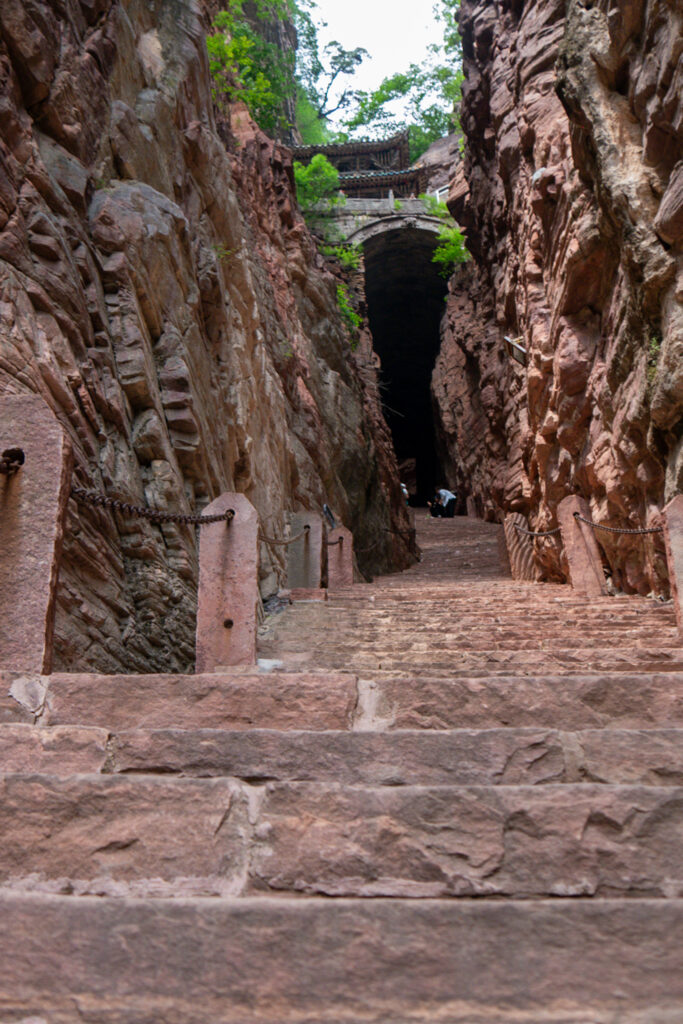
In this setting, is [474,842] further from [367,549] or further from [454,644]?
[367,549]

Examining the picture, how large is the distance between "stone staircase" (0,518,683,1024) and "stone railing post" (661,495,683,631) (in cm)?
276

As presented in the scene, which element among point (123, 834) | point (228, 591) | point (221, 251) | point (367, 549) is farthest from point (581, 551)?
point (367, 549)

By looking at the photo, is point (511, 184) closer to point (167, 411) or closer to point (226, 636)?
point (167, 411)

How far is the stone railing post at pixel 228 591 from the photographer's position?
4898 millimetres

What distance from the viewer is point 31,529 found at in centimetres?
291

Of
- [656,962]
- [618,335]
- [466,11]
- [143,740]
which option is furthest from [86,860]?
[466,11]

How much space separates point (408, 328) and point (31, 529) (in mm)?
32367

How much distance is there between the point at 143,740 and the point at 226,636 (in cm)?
272

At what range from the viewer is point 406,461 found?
126ft

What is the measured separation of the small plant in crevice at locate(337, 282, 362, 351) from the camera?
23.7 m

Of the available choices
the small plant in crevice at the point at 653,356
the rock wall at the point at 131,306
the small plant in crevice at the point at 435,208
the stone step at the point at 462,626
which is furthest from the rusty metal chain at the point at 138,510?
the small plant in crevice at the point at 435,208

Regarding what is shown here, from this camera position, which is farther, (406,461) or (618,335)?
(406,461)

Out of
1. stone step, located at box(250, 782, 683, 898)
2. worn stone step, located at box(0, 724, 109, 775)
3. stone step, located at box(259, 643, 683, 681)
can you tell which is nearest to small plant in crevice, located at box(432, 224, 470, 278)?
stone step, located at box(259, 643, 683, 681)

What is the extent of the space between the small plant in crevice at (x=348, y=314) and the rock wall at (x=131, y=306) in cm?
973
